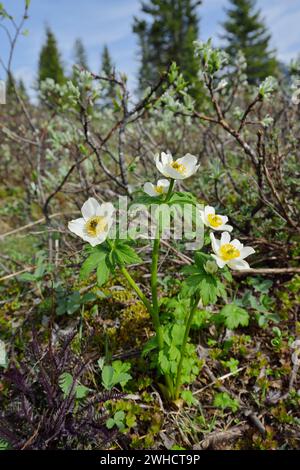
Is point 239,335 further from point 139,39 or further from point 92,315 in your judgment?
point 139,39

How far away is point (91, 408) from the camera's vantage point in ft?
5.69

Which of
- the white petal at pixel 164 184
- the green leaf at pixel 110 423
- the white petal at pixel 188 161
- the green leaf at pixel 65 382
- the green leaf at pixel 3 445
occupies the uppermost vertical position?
the white petal at pixel 188 161

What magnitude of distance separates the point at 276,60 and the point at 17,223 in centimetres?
2940

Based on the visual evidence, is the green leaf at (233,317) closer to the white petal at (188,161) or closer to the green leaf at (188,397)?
the green leaf at (188,397)

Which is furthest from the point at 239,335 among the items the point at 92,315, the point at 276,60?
the point at 276,60

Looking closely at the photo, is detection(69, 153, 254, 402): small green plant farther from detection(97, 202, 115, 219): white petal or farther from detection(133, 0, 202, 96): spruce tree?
detection(133, 0, 202, 96): spruce tree

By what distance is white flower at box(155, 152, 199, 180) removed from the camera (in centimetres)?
144

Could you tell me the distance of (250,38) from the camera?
27625 millimetres

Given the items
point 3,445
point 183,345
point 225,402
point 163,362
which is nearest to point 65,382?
point 3,445

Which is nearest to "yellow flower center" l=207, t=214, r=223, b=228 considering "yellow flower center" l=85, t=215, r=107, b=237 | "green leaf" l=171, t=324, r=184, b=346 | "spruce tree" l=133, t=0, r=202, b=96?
"yellow flower center" l=85, t=215, r=107, b=237

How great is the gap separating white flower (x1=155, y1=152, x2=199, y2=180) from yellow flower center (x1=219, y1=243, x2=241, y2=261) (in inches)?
14.3

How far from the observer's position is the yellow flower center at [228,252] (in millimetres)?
1479

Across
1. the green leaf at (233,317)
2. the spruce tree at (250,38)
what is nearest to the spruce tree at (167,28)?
the spruce tree at (250,38)

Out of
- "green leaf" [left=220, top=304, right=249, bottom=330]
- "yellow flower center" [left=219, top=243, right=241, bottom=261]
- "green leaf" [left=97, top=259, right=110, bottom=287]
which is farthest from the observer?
"green leaf" [left=220, top=304, right=249, bottom=330]
